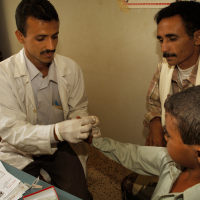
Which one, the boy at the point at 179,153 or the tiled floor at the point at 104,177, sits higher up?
the boy at the point at 179,153

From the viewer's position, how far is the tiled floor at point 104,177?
5.89ft

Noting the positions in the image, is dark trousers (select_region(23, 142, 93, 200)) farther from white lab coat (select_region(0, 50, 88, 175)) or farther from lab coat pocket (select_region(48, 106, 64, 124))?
lab coat pocket (select_region(48, 106, 64, 124))

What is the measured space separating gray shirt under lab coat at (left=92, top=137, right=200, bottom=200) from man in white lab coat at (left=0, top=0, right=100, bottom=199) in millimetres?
193

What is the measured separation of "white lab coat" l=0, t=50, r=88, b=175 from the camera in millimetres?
1108

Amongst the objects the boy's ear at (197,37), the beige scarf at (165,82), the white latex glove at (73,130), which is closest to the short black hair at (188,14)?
the boy's ear at (197,37)

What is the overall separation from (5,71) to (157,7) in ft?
4.55

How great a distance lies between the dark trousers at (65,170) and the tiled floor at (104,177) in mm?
461

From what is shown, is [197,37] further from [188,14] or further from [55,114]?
[55,114]

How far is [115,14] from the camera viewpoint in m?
1.81

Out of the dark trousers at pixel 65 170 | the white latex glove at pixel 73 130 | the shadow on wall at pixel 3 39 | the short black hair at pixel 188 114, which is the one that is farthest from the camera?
the shadow on wall at pixel 3 39

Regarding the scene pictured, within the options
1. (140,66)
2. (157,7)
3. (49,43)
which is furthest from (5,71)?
(157,7)

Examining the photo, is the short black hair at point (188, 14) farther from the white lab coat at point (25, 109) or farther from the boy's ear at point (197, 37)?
the white lab coat at point (25, 109)

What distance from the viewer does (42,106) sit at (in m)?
1.40

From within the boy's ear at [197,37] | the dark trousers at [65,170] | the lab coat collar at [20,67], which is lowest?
the dark trousers at [65,170]
